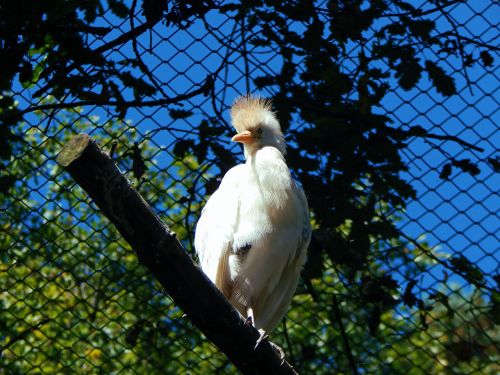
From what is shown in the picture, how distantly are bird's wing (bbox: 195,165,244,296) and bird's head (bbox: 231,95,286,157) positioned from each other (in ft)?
0.68

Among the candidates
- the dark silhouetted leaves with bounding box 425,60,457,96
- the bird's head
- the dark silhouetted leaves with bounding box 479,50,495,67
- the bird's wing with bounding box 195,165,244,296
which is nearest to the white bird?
the bird's wing with bounding box 195,165,244,296

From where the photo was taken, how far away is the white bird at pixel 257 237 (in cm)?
245

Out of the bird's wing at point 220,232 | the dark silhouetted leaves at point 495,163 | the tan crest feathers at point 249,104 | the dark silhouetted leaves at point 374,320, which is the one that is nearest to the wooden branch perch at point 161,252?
the bird's wing at point 220,232

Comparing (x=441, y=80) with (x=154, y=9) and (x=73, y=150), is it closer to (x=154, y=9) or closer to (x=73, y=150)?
(x=154, y=9)

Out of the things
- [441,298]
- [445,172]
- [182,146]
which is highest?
[445,172]

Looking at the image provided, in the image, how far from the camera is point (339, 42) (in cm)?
278

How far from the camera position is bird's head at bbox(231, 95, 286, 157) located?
272 cm

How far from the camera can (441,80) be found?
9.07 ft

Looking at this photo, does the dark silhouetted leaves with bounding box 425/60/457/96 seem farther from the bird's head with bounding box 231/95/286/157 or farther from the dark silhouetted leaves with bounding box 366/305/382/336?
the dark silhouetted leaves with bounding box 366/305/382/336

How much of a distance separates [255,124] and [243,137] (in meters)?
0.09

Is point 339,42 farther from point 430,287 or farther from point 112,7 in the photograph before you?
point 430,287

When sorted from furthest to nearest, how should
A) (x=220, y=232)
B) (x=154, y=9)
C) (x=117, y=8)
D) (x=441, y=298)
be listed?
(x=441, y=298), (x=117, y=8), (x=154, y=9), (x=220, y=232)

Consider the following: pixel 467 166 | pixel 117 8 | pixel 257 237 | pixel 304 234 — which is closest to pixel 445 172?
pixel 467 166

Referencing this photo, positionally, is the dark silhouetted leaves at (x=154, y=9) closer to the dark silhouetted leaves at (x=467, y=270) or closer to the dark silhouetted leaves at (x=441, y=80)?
the dark silhouetted leaves at (x=441, y=80)
